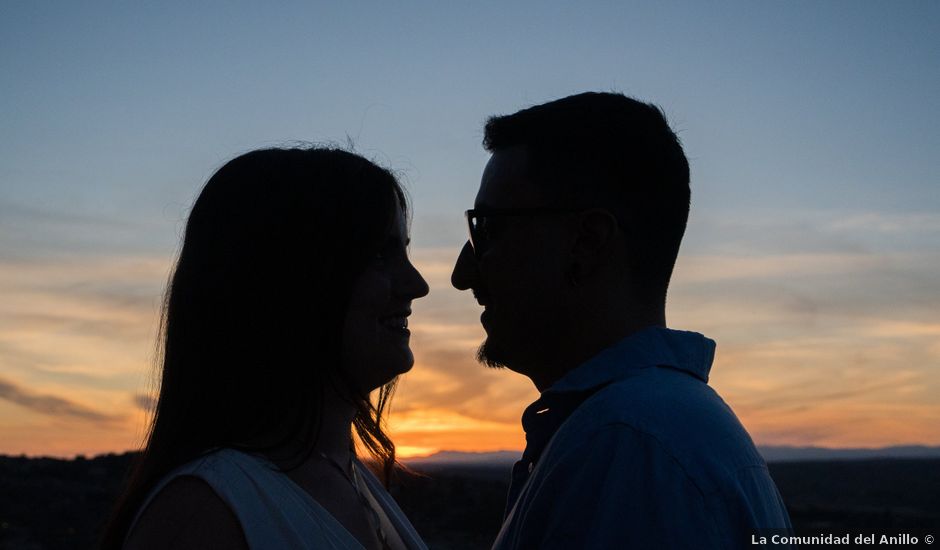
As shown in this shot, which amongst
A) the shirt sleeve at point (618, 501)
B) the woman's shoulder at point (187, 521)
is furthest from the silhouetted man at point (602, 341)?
the woman's shoulder at point (187, 521)

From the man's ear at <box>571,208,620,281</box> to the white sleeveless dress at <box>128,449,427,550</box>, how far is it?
1.16 meters

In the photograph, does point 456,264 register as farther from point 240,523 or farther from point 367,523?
point 240,523

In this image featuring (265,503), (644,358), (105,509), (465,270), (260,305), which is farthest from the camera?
(105,509)

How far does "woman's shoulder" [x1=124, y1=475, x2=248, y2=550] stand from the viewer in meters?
2.71

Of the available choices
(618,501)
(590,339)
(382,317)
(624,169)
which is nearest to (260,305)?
(382,317)

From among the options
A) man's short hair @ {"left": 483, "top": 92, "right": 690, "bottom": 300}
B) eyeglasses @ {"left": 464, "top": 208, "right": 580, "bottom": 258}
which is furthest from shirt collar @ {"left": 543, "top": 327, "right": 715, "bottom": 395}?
eyeglasses @ {"left": 464, "top": 208, "right": 580, "bottom": 258}

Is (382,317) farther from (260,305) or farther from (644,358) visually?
(644,358)

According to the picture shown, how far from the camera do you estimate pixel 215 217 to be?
3.33 meters

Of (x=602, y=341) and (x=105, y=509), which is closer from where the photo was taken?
(x=602, y=341)

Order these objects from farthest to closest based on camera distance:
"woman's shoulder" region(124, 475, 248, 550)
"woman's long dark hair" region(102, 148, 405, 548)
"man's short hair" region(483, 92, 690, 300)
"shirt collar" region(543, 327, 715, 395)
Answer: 1. "woman's long dark hair" region(102, 148, 405, 548)
2. "man's short hair" region(483, 92, 690, 300)
3. "woman's shoulder" region(124, 475, 248, 550)
4. "shirt collar" region(543, 327, 715, 395)

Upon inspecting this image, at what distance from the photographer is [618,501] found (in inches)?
84.5

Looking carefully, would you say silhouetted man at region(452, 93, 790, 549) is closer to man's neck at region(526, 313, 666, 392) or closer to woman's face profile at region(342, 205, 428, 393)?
man's neck at region(526, 313, 666, 392)

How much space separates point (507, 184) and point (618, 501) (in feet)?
4.65

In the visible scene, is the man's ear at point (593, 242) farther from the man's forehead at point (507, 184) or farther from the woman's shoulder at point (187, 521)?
the woman's shoulder at point (187, 521)
